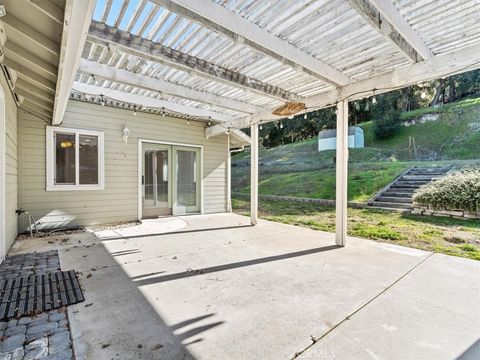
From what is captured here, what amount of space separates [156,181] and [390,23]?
6.14 metres

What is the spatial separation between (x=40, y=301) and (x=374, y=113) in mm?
21146

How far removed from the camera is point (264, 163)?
59.2 feet

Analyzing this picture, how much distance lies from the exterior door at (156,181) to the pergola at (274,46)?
86.7 inches

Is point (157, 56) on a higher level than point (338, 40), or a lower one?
lower

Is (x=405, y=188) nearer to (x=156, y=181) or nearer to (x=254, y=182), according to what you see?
(x=254, y=182)

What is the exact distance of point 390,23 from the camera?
8.30ft

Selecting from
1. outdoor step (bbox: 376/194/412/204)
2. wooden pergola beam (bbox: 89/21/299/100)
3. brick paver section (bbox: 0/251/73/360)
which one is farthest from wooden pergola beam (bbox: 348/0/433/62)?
outdoor step (bbox: 376/194/412/204)

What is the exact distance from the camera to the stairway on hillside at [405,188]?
8.34 metres

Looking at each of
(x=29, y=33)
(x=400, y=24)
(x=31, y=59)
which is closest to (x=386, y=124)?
(x=400, y=24)

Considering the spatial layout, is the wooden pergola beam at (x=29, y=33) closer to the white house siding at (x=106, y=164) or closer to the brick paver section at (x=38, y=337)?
the brick paver section at (x=38, y=337)

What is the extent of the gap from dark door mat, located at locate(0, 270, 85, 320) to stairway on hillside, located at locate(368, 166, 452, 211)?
8564 millimetres

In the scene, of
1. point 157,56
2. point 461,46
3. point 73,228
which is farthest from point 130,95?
point 461,46

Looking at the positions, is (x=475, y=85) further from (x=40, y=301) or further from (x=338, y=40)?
(x=40, y=301)

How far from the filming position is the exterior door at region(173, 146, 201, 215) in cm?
737
